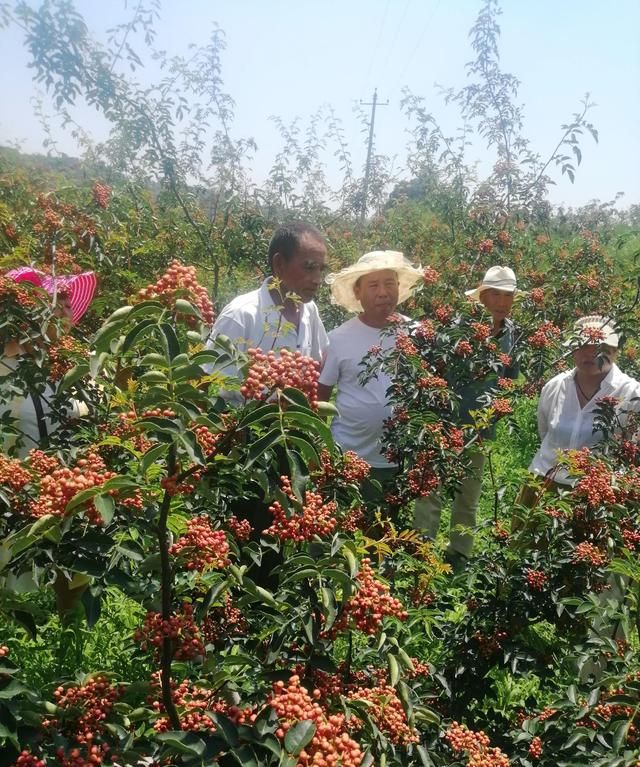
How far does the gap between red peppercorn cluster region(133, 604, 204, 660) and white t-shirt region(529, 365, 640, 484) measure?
231cm

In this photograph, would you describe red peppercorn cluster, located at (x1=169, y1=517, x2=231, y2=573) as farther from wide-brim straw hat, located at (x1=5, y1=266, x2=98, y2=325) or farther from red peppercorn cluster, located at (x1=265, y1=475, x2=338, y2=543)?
wide-brim straw hat, located at (x1=5, y1=266, x2=98, y2=325)

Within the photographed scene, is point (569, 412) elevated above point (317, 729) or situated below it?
above

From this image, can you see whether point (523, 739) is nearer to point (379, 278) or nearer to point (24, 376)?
point (24, 376)

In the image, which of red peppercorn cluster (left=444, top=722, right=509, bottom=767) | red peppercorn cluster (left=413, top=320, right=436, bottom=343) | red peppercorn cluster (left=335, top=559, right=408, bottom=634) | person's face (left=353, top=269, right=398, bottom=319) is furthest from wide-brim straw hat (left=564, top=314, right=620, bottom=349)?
red peppercorn cluster (left=335, top=559, right=408, bottom=634)

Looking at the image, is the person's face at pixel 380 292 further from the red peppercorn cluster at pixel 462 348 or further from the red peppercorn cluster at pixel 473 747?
the red peppercorn cluster at pixel 473 747

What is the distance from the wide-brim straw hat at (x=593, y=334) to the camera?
10.4 ft

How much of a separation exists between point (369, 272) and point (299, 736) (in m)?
2.62

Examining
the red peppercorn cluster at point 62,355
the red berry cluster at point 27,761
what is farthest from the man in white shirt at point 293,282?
the red berry cluster at point 27,761

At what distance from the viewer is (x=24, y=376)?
7.32 ft

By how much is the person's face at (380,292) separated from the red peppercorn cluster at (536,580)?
5.46 ft

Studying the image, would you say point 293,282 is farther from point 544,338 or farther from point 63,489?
point 63,489

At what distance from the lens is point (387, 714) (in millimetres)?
1265

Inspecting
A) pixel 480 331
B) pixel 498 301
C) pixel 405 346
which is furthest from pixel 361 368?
pixel 498 301

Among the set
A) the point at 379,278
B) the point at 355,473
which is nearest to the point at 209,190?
the point at 379,278
